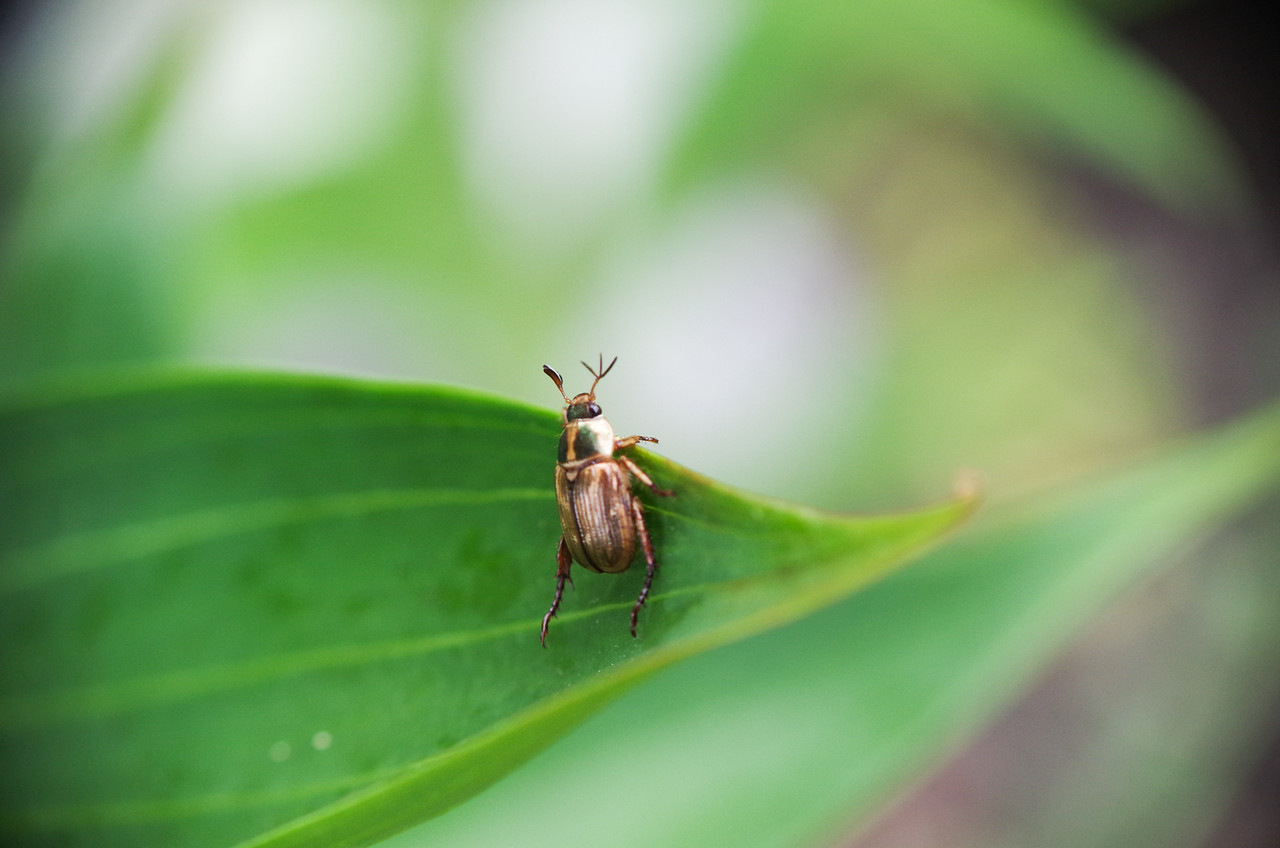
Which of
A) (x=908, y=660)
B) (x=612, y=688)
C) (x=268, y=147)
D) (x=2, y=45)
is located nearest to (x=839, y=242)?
(x=268, y=147)

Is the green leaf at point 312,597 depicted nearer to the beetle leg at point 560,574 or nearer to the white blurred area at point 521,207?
the beetle leg at point 560,574

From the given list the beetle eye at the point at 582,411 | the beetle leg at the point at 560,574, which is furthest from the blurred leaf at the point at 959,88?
the beetle leg at the point at 560,574

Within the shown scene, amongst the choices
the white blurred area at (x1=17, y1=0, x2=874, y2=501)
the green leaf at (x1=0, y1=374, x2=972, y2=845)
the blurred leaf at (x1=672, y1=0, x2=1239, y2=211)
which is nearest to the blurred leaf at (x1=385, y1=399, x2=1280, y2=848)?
the green leaf at (x1=0, y1=374, x2=972, y2=845)

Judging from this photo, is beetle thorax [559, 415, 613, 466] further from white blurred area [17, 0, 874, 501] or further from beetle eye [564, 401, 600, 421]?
white blurred area [17, 0, 874, 501]

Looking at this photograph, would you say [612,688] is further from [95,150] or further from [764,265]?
[764,265]

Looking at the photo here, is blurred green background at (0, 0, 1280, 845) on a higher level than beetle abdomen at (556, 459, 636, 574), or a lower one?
higher

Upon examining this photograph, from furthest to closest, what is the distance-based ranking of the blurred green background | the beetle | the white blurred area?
1. the white blurred area
2. the blurred green background
3. the beetle
